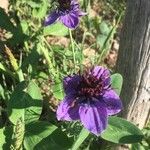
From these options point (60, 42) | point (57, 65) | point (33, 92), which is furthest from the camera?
point (60, 42)

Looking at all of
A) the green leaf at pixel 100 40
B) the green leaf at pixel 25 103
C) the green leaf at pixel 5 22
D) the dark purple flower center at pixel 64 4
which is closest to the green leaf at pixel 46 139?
the green leaf at pixel 25 103

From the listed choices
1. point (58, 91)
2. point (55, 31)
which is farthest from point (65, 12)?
point (55, 31)

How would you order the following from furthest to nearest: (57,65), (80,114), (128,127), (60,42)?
(60,42) < (57,65) < (128,127) < (80,114)

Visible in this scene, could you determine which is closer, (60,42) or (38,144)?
(38,144)

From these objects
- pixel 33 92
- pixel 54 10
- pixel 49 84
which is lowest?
pixel 49 84

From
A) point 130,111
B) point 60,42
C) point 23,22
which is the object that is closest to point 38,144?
point 130,111

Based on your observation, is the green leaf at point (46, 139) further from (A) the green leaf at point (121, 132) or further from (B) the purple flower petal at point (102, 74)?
(B) the purple flower petal at point (102, 74)

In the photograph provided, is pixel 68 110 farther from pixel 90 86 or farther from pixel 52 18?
pixel 52 18

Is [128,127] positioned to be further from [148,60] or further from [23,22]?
[23,22]
